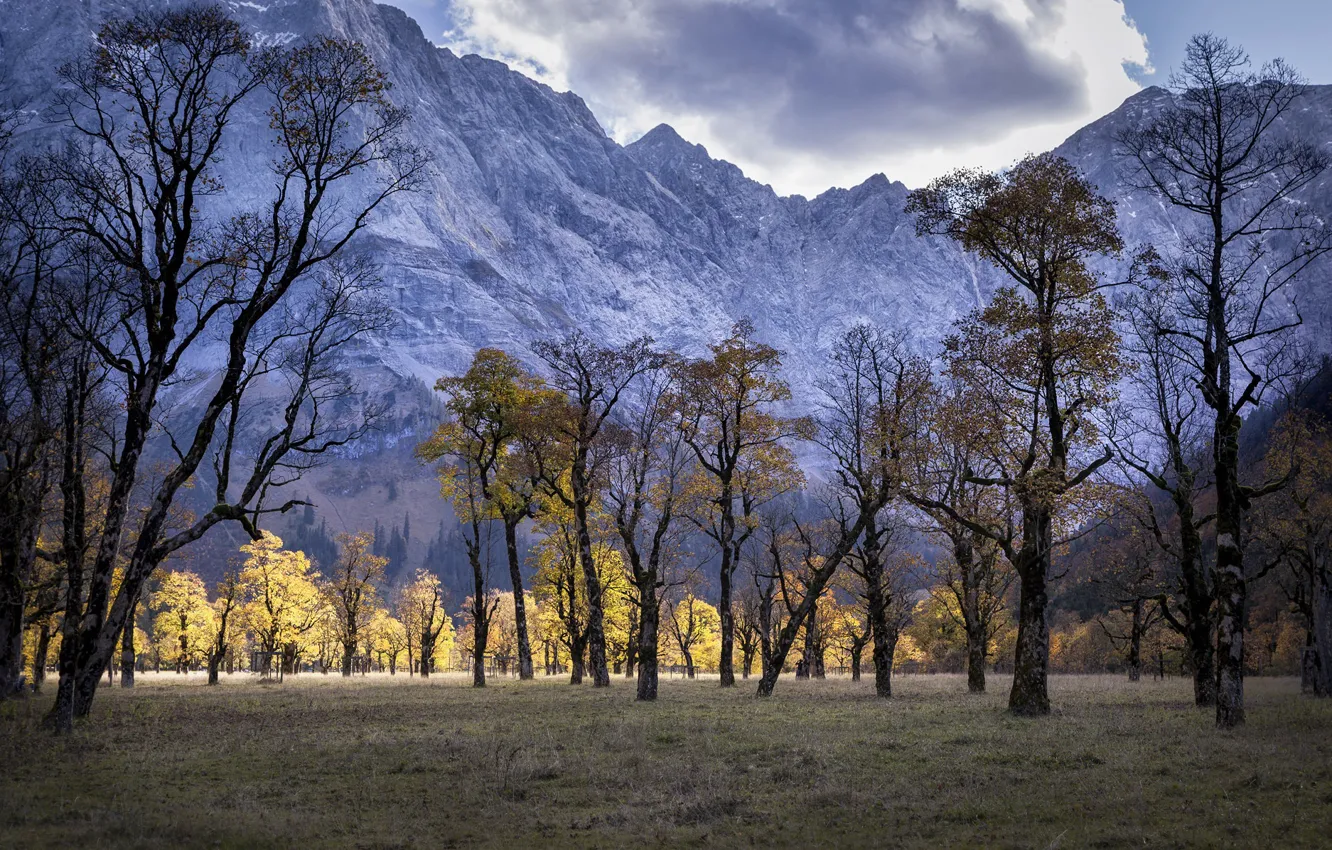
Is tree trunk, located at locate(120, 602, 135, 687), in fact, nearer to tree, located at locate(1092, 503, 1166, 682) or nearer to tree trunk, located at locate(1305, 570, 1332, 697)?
tree, located at locate(1092, 503, 1166, 682)

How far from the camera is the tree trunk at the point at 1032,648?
2298 cm

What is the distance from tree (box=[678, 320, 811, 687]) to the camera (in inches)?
1363

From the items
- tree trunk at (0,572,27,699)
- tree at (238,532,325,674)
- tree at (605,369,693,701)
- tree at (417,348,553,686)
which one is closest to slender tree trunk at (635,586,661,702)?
tree at (605,369,693,701)

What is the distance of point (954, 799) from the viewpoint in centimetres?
1222

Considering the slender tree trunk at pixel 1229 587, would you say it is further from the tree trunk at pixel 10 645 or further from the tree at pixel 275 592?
the tree at pixel 275 592

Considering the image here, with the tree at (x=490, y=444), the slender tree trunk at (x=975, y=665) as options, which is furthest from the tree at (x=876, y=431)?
the tree at (x=490, y=444)

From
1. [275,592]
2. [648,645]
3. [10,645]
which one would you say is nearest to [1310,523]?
[648,645]

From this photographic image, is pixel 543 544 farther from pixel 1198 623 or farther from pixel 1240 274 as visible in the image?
pixel 1240 274

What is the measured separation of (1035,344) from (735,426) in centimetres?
1463

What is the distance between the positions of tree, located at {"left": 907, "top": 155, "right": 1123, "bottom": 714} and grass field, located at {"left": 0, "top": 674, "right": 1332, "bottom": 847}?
153 inches

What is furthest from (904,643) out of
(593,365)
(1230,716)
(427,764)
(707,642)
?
(427,764)

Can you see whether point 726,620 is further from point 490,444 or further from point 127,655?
point 127,655

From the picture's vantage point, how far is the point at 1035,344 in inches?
899

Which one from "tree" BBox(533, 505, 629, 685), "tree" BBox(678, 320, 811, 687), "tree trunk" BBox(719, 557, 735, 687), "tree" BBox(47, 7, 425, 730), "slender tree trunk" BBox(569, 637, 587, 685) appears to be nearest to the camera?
"tree" BBox(47, 7, 425, 730)
